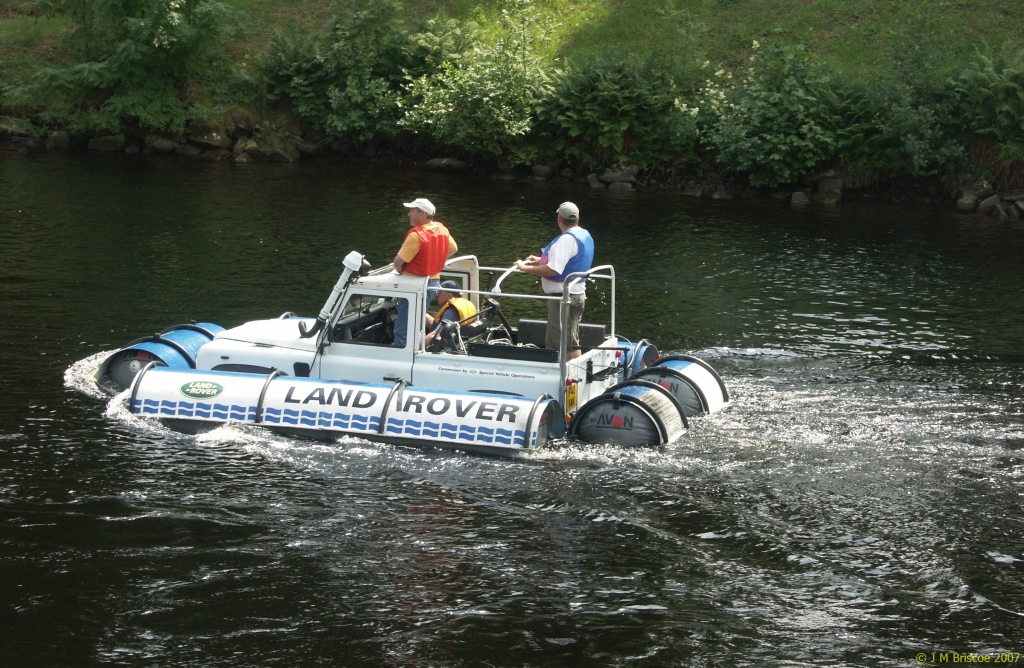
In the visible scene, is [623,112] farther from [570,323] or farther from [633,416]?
[633,416]

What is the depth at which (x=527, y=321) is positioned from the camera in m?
13.3

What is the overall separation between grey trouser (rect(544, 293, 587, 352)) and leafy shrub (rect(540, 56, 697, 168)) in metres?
20.6

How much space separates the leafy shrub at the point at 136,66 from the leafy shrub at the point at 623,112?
11133 mm

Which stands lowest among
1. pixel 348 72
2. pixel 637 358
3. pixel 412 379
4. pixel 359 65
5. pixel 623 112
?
pixel 412 379

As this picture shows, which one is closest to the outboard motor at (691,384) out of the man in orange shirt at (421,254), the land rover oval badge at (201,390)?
the man in orange shirt at (421,254)

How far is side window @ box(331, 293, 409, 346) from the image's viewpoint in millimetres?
12703

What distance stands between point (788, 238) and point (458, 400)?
15481mm

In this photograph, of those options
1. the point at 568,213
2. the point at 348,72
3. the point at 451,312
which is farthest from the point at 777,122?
the point at 451,312

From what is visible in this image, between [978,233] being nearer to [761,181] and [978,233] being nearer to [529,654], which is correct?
[761,181]

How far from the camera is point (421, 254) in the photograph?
1230 cm

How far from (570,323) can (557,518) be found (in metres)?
2.63

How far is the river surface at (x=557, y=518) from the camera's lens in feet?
27.3

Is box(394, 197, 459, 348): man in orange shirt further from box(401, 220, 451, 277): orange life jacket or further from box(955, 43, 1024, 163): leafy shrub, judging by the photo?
box(955, 43, 1024, 163): leafy shrub

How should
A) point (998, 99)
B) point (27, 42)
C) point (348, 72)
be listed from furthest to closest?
point (27, 42)
point (348, 72)
point (998, 99)
